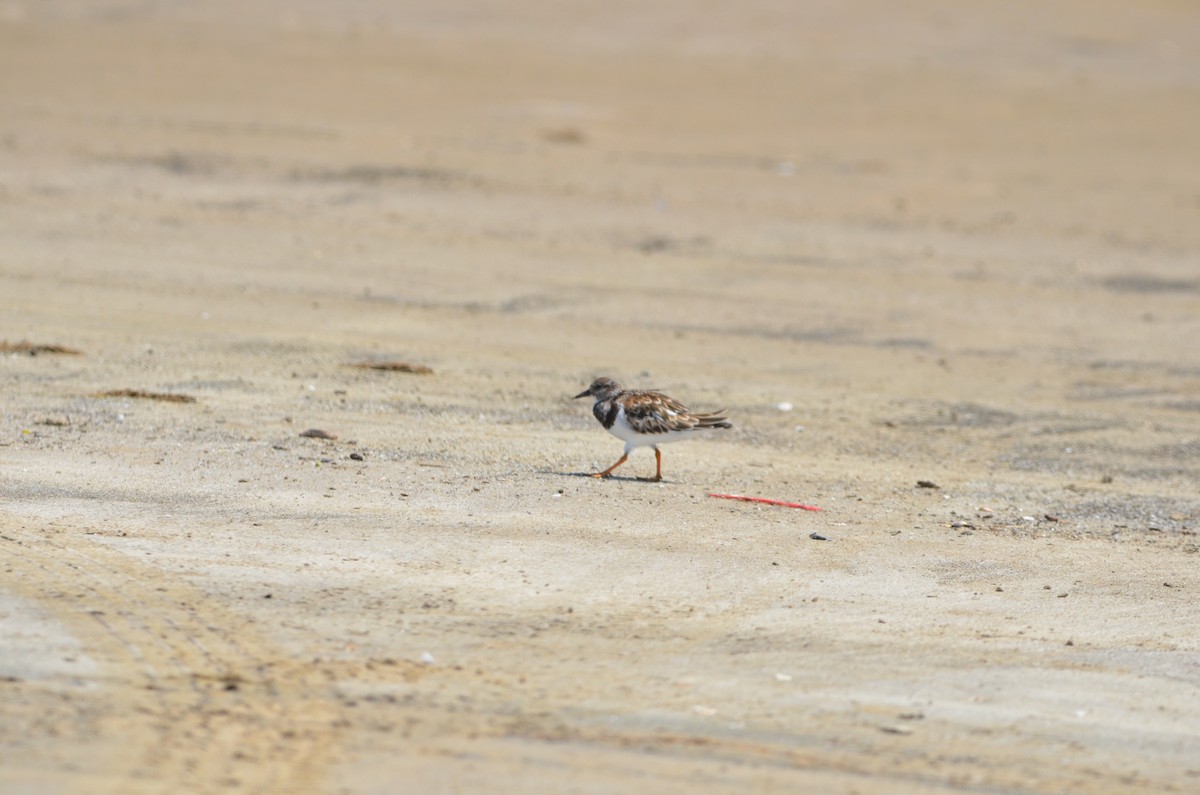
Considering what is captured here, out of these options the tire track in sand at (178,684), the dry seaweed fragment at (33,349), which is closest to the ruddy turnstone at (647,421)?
the tire track in sand at (178,684)

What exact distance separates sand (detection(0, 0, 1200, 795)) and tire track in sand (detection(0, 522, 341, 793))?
2 cm

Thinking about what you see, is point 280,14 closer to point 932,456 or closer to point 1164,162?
point 1164,162

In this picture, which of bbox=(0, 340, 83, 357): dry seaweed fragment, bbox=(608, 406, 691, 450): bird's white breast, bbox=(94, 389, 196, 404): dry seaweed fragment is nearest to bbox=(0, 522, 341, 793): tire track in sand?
bbox=(608, 406, 691, 450): bird's white breast

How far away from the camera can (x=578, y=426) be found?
10.8 m

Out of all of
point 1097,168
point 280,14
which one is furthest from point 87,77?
point 1097,168

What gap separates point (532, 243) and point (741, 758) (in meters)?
11.0

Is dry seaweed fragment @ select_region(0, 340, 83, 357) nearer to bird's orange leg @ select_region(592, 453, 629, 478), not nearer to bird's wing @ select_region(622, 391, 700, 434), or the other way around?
bird's orange leg @ select_region(592, 453, 629, 478)

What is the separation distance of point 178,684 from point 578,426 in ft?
16.7

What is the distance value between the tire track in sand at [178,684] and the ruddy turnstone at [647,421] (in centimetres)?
299

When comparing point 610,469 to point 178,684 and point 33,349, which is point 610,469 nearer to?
point 178,684

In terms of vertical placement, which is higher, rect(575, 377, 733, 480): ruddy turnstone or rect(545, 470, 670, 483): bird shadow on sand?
rect(575, 377, 733, 480): ruddy turnstone

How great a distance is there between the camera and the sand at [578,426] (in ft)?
19.7

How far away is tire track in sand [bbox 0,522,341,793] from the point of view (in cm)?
543

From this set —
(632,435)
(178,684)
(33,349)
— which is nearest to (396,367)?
(33,349)
